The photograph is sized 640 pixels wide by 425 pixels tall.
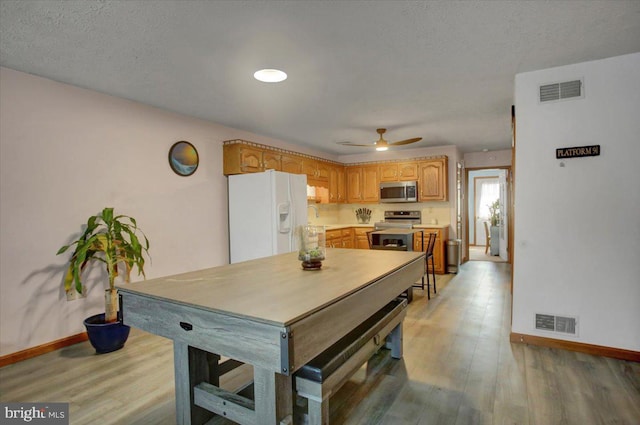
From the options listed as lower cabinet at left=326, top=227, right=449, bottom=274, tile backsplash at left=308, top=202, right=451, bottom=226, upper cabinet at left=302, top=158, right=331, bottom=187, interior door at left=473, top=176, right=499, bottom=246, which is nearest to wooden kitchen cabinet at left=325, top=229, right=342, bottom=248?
lower cabinet at left=326, top=227, right=449, bottom=274

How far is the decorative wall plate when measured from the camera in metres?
3.92

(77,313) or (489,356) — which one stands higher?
(77,313)

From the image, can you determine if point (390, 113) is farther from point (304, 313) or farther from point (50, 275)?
point (50, 275)

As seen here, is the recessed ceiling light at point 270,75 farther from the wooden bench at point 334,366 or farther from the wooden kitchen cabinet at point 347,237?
the wooden kitchen cabinet at point 347,237

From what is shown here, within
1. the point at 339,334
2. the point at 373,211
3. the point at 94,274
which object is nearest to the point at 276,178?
the point at 94,274

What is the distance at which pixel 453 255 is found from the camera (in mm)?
5926

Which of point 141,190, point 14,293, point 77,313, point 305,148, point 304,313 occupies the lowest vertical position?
point 77,313

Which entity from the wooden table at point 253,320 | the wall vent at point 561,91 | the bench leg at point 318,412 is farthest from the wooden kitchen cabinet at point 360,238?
the bench leg at point 318,412

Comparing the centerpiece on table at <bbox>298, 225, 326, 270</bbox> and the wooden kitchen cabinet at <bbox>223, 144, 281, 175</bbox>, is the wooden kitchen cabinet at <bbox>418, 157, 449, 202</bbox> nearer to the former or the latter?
the wooden kitchen cabinet at <bbox>223, 144, 281, 175</bbox>

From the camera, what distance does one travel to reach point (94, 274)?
3.24 metres

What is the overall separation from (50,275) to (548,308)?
437 cm

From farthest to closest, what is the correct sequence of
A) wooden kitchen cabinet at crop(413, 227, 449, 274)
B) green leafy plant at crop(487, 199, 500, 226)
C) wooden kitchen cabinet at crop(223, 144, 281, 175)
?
green leafy plant at crop(487, 199, 500, 226), wooden kitchen cabinet at crop(413, 227, 449, 274), wooden kitchen cabinet at crop(223, 144, 281, 175)

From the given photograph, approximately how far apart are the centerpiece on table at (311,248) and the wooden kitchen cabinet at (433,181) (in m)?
4.45

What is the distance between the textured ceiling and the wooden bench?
191cm
